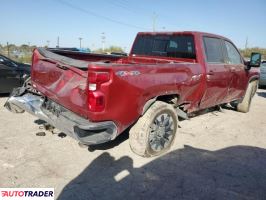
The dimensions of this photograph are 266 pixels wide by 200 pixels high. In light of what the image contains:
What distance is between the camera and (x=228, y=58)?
6277mm

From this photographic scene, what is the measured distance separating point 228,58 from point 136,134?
10.5ft

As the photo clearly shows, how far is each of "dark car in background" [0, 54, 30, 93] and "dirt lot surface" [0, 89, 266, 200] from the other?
2.47 m

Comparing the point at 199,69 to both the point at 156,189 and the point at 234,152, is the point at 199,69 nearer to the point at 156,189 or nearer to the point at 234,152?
the point at 234,152

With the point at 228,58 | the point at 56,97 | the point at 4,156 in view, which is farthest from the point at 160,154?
the point at 228,58

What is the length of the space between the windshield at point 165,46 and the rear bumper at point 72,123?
2.51 metres

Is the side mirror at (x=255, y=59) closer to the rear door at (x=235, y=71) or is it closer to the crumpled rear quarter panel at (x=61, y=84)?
the rear door at (x=235, y=71)

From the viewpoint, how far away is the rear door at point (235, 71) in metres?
6.30

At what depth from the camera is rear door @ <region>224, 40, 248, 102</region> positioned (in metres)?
6.30

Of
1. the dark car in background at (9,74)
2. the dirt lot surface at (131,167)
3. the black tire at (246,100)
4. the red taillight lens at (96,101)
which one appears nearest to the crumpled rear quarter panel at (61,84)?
the red taillight lens at (96,101)

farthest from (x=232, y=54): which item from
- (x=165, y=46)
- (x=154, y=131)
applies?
(x=154, y=131)

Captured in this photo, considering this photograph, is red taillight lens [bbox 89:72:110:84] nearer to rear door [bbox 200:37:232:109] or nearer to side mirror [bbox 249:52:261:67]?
rear door [bbox 200:37:232:109]

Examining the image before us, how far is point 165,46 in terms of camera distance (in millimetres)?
5883

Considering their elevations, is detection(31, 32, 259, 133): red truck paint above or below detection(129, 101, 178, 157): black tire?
above

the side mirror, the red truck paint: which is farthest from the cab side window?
the red truck paint
